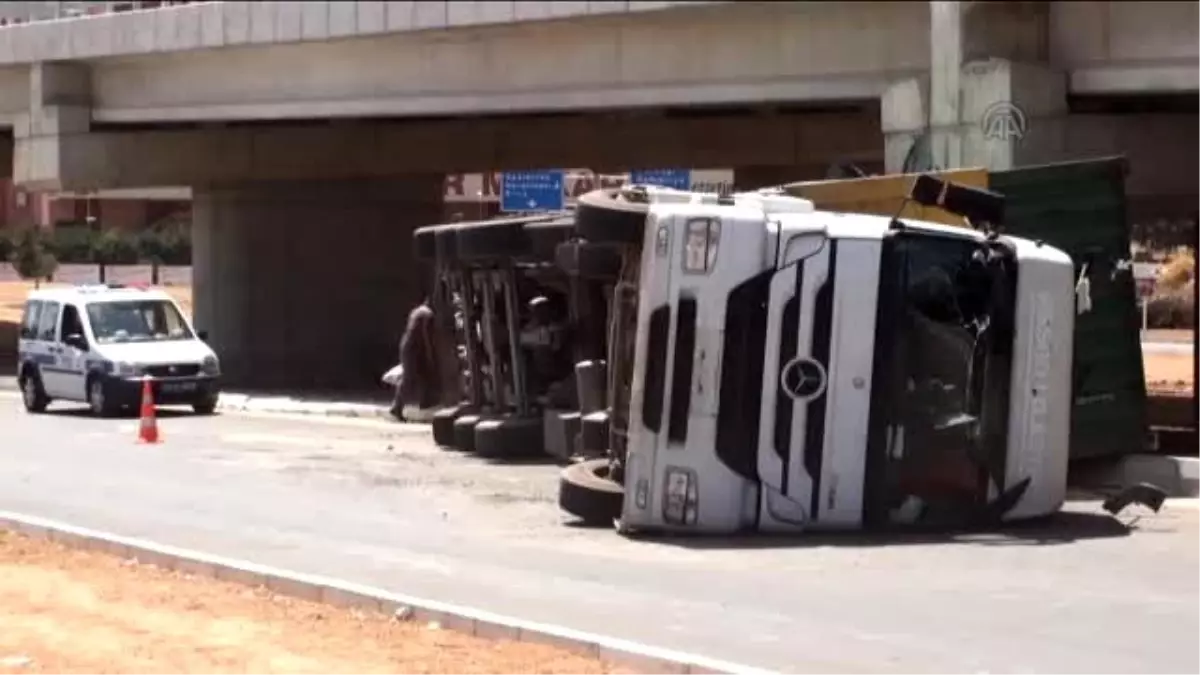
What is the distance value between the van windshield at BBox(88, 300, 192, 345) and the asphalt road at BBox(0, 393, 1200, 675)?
993cm

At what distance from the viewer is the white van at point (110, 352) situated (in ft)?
91.7

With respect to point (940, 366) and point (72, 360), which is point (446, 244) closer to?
point (940, 366)

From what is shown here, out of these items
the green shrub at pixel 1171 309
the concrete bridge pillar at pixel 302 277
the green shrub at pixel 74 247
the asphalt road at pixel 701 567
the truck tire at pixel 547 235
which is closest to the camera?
the asphalt road at pixel 701 567

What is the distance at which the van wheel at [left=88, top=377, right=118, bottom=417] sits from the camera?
27781 mm

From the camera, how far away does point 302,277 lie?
37.6 metres

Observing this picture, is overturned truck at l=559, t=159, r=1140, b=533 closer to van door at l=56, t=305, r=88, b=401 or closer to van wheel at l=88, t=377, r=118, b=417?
van wheel at l=88, t=377, r=118, b=417

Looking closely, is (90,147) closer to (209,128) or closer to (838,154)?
(209,128)

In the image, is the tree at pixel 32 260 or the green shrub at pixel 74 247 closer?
the tree at pixel 32 260

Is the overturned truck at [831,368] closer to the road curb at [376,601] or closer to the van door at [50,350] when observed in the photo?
the road curb at [376,601]

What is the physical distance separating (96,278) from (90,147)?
142 feet

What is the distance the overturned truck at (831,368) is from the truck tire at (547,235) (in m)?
4.44

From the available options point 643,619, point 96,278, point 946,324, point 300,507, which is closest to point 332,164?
point 300,507

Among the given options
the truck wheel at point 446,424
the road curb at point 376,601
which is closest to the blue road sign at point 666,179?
the truck wheel at point 446,424

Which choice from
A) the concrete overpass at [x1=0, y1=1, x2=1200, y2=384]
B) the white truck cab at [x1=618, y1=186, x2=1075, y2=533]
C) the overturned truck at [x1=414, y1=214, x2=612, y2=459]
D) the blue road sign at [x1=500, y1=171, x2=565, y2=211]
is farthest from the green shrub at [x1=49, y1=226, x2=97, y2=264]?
the white truck cab at [x1=618, y1=186, x2=1075, y2=533]
